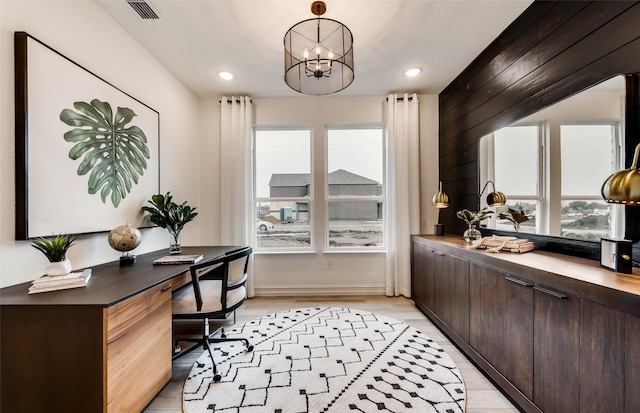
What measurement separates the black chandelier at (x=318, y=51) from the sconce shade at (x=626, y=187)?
1.67 meters

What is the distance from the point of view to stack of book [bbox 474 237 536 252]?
1867 mm

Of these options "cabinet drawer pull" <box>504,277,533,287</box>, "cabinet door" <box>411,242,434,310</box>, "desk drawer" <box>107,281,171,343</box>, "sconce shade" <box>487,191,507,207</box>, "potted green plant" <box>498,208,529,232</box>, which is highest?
"sconce shade" <box>487,191,507,207</box>

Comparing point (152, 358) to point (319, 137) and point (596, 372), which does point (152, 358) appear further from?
point (319, 137)

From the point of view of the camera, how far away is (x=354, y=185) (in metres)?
3.72

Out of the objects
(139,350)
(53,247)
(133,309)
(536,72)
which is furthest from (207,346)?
(536,72)

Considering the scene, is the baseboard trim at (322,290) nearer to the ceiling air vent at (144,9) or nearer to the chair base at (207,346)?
the chair base at (207,346)

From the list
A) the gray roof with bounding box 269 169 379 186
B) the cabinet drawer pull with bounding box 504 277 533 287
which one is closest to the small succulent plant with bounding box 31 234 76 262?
the gray roof with bounding box 269 169 379 186

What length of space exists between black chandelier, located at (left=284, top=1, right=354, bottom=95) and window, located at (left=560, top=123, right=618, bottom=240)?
158 centimetres

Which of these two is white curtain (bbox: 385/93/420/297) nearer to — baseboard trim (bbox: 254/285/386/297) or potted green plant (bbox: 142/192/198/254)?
baseboard trim (bbox: 254/285/386/297)

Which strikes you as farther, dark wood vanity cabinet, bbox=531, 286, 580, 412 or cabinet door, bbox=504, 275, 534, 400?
cabinet door, bbox=504, 275, 534, 400

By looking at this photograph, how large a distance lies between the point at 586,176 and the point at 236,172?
3.37 metres

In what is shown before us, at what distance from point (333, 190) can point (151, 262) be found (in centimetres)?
234

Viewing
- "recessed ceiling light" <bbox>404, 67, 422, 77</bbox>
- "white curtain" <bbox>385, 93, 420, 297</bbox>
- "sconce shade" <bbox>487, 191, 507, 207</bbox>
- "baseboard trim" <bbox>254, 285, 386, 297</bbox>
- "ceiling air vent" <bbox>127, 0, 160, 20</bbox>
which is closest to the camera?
"ceiling air vent" <bbox>127, 0, 160, 20</bbox>

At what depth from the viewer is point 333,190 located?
370 centimetres
